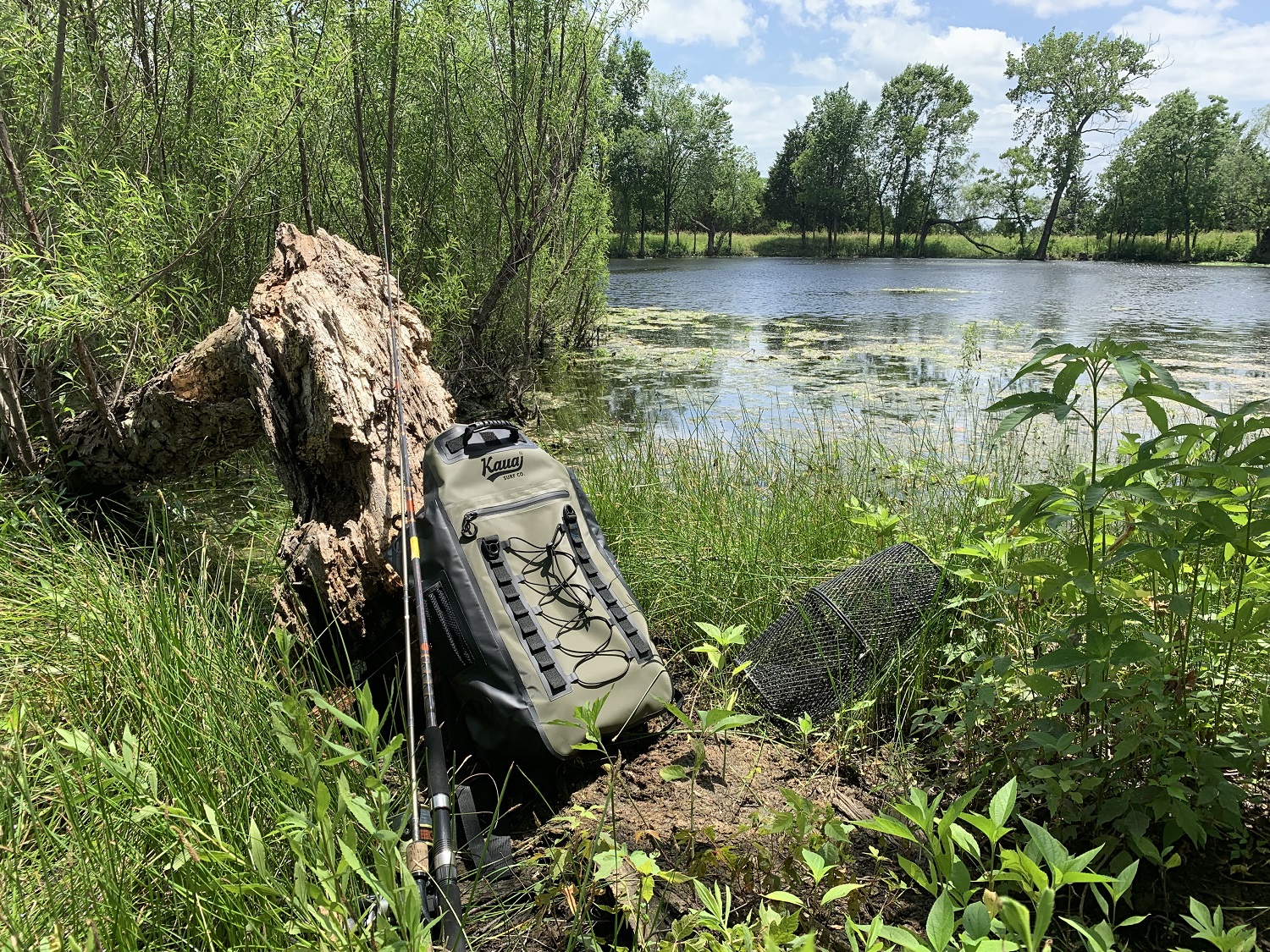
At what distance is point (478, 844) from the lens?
1584 millimetres

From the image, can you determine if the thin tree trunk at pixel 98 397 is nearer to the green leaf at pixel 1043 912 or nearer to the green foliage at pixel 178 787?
the green foliage at pixel 178 787

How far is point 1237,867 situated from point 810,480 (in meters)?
2.54

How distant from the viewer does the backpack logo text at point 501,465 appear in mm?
2086

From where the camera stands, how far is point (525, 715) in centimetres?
172

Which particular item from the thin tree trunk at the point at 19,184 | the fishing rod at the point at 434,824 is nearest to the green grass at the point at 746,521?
the fishing rod at the point at 434,824

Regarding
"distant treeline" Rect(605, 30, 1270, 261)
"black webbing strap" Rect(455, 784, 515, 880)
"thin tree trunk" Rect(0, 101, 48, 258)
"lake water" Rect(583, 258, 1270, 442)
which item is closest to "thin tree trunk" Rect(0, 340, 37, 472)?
"thin tree trunk" Rect(0, 101, 48, 258)

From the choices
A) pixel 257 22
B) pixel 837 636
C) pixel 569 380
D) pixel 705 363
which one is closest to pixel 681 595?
pixel 837 636

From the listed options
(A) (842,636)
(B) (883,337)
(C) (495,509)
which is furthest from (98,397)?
(B) (883,337)

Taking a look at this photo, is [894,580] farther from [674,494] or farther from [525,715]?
[674,494]

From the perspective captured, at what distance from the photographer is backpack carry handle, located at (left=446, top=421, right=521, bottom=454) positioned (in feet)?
6.93

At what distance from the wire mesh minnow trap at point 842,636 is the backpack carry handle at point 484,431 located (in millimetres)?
970

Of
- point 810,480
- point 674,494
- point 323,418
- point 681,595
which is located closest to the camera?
point 323,418

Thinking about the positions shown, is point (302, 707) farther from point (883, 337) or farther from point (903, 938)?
point (883, 337)

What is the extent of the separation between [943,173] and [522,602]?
56636mm
